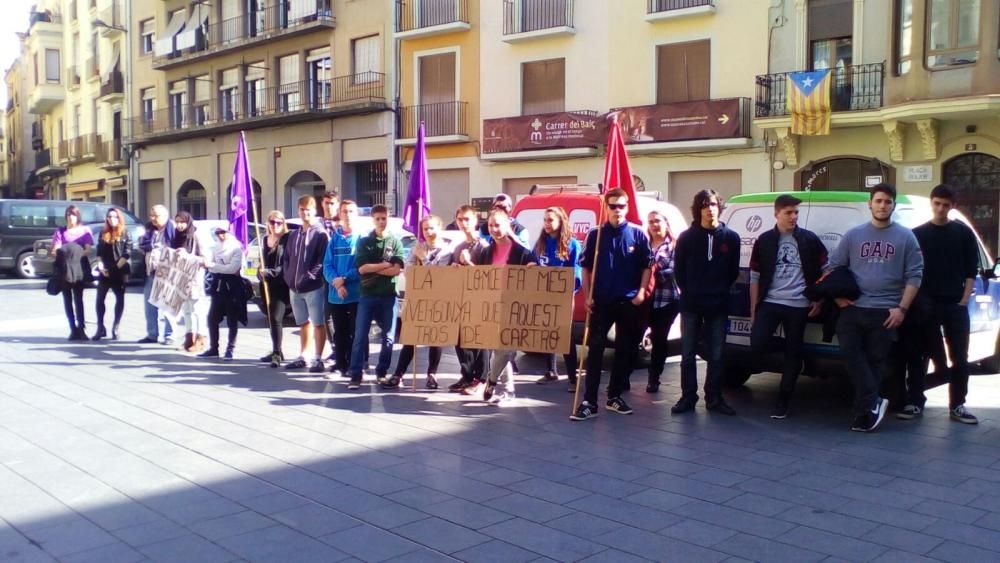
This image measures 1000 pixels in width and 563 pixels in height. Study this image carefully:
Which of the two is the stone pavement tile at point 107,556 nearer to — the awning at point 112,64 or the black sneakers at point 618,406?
the black sneakers at point 618,406

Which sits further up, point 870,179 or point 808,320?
point 870,179

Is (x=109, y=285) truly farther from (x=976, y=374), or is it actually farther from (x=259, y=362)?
(x=976, y=374)

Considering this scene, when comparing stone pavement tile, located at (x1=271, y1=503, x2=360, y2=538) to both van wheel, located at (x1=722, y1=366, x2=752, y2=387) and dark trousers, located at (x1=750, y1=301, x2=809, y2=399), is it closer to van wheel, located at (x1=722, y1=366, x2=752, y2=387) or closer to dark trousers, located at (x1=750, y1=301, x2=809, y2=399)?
dark trousers, located at (x1=750, y1=301, x2=809, y2=399)

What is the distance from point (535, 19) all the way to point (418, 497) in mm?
21244

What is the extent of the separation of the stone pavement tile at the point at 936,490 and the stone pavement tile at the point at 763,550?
137 cm

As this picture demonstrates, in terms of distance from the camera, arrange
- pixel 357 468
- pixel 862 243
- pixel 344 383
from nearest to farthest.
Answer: pixel 357 468 → pixel 862 243 → pixel 344 383

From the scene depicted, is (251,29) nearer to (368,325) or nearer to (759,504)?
(368,325)

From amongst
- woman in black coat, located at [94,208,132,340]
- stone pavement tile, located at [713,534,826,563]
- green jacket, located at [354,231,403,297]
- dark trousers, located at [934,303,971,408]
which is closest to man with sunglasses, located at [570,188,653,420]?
green jacket, located at [354,231,403,297]

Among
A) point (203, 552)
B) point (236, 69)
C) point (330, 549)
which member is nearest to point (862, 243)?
point (330, 549)

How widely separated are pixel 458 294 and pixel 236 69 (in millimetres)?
Answer: 28106

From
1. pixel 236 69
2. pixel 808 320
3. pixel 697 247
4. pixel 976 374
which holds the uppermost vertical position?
pixel 236 69

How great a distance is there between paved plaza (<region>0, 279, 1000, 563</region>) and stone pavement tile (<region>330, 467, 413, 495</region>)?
2 centimetres

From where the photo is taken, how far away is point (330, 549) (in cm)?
438

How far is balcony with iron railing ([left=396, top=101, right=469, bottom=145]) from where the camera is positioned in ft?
87.0
